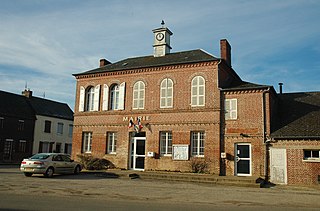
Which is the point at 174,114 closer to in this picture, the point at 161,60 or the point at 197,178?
the point at 161,60

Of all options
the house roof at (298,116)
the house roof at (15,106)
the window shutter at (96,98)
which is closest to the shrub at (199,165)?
the house roof at (298,116)

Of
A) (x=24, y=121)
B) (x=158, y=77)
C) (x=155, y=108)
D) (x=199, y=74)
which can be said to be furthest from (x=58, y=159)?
(x=24, y=121)

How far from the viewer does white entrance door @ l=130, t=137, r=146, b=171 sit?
21953 millimetres

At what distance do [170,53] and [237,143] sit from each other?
963 cm

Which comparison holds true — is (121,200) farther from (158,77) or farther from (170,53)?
(170,53)

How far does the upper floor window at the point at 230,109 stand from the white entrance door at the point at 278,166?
307 centimetres

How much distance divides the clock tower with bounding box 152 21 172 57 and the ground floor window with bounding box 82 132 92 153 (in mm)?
8199

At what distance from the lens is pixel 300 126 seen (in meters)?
18.6

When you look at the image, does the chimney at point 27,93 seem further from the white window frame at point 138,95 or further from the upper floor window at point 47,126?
the white window frame at point 138,95

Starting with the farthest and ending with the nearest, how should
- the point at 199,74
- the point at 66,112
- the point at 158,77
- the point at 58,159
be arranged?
the point at 66,112
the point at 158,77
the point at 199,74
the point at 58,159

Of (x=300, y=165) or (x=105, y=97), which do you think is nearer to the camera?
(x=300, y=165)

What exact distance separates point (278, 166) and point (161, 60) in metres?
11.1

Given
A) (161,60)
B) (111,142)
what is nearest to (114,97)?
A: (111,142)

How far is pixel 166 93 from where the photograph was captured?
861 inches
